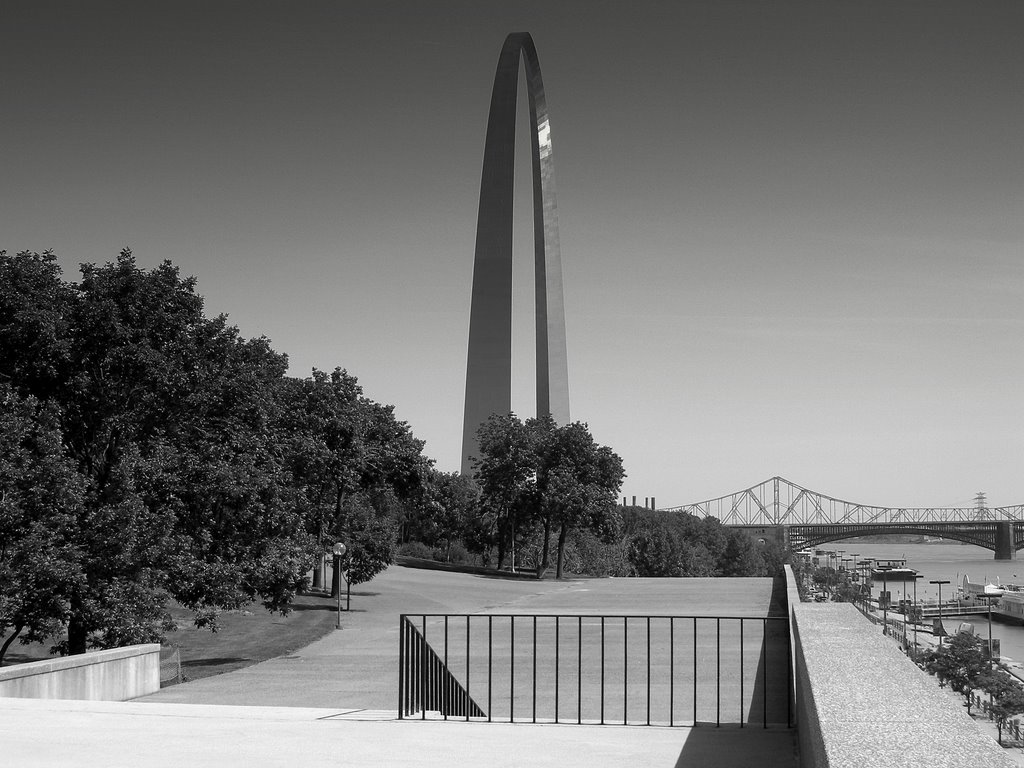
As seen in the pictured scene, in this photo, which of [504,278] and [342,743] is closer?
[342,743]

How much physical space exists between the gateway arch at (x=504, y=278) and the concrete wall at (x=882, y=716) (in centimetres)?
4497

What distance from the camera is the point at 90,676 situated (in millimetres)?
11719

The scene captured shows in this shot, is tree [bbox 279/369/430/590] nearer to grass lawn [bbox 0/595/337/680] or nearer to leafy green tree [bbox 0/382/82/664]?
grass lawn [bbox 0/595/337/680]

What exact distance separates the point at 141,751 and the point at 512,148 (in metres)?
46.2

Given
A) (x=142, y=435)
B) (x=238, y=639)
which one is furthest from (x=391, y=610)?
(x=142, y=435)

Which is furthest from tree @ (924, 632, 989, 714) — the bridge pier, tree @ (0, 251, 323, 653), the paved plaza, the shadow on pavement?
the bridge pier

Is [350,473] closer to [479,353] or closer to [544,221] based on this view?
[479,353]

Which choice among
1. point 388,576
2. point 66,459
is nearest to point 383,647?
point 66,459

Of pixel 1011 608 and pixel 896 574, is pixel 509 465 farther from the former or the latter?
pixel 896 574

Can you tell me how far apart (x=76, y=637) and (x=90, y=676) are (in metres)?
4.32

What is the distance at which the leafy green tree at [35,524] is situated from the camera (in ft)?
45.4

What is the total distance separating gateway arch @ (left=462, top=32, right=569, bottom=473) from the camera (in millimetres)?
50000

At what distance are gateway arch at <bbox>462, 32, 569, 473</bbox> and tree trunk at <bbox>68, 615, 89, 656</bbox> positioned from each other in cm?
3482

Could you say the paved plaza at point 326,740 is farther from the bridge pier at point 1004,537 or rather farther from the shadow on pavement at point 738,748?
the bridge pier at point 1004,537
